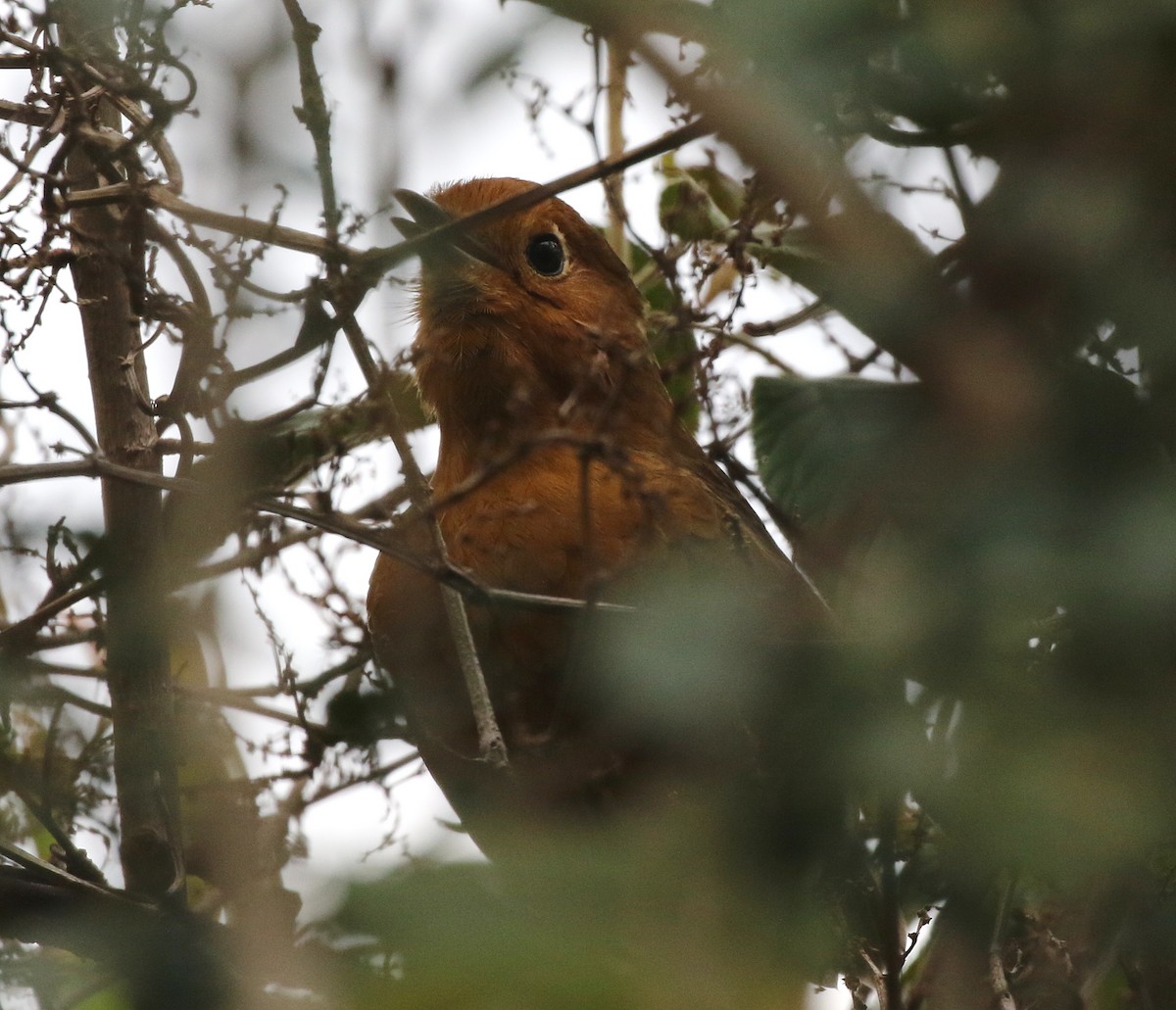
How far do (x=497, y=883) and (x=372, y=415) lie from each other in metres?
1.14

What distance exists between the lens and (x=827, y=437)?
190cm

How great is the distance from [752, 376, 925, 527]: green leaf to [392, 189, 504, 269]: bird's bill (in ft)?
3.30

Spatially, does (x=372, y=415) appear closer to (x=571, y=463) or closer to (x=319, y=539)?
(x=319, y=539)

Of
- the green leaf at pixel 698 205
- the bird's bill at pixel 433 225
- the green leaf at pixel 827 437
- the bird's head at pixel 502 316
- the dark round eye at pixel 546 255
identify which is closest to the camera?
the green leaf at pixel 827 437

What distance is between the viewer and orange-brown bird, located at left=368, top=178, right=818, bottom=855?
6.93 feet

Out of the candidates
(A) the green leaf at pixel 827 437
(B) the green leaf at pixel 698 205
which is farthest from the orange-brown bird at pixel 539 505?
(B) the green leaf at pixel 698 205

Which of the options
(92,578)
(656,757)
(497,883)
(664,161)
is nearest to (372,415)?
(656,757)

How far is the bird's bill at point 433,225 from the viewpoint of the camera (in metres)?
3.28

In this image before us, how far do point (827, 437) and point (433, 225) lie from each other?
198 cm

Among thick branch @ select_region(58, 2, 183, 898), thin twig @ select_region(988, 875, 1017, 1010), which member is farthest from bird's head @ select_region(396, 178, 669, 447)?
thin twig @ select_region(988, 875, 1017, 1010)

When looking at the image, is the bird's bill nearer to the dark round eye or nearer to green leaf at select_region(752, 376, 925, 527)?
the dark round eye

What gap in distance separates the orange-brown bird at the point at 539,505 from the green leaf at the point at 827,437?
0.39 ft

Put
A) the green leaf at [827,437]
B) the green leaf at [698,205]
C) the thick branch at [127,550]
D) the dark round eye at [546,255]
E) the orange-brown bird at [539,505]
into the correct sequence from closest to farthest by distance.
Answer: the green leaf at [827,437]
the orange-brown bird at [539,505]
the thick branch at [127,550]
the green leaf at [698,205]
the dark round eye at [546,255]

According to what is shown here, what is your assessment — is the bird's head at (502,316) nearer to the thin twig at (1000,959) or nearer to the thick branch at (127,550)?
the thick branch at (127,550)
